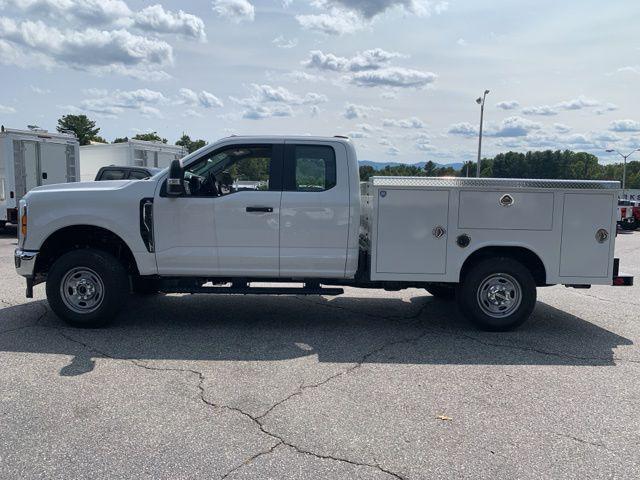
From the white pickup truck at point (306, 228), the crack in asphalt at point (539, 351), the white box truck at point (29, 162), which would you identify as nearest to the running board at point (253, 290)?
the white pickup truck at point (306, 228)

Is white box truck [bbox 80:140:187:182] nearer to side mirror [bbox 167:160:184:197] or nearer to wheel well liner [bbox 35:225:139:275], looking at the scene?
wheel well liner [bbox 35:225:139:275]

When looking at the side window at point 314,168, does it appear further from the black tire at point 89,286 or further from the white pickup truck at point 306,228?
the black tire at point 89,286

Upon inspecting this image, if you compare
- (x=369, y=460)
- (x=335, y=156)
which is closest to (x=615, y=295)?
(x=335, y=156)

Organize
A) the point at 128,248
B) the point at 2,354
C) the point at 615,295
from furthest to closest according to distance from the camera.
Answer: the point at 615,295
the point at 128,248
the point at 2,354

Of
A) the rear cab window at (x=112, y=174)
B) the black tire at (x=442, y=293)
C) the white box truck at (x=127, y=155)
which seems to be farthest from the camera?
the white box truck at (x=127, y=155)

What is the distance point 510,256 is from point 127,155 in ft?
50.4

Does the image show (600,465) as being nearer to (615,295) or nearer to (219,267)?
(219,267)

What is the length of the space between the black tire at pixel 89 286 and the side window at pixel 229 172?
1.22m

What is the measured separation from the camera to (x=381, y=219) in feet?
20.6

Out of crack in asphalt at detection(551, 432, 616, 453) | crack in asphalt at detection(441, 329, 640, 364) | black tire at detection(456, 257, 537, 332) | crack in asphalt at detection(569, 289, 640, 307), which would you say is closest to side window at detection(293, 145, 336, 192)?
black tire at detection(456, 257, 537, 332)

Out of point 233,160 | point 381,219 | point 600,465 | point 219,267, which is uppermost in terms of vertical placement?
point 233,160

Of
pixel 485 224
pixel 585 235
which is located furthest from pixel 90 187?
pixel 585 235

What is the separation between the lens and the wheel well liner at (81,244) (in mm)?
6426

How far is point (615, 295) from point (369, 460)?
24.2ft
